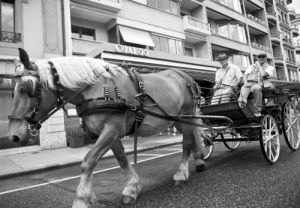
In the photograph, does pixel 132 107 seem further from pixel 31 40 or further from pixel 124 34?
pixel 124 34

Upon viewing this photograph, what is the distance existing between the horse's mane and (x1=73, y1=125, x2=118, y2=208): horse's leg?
2.06 ft

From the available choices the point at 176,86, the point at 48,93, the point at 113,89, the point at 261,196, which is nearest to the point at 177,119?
the point at 176,86

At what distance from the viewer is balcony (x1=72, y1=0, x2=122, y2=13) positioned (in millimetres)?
14594

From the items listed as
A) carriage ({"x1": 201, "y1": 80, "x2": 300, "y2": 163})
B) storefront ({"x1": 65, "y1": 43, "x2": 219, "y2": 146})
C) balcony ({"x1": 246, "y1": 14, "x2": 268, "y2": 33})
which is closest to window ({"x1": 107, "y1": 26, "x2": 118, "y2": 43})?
storefront ({"x1": 65, "y1": 43, "x2": 219, "y2": 146})

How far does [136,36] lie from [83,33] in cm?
331

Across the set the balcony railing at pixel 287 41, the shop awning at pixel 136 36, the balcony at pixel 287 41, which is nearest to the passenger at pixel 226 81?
the shop awning at pixel 136 36

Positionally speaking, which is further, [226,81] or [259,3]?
[259,3]

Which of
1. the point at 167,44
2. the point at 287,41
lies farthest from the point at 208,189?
the point at 287,41

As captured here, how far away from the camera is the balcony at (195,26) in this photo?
20.1 meters

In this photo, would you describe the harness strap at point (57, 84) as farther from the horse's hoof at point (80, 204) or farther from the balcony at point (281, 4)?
the balcony at point (281, 4)

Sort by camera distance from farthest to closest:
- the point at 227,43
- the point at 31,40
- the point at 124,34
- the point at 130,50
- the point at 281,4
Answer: the point at 281,4 → the point at 227,43 → the point at 124,34 → the point at 130,50 → the point at 31,40

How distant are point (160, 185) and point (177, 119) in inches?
42.2

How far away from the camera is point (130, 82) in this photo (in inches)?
133

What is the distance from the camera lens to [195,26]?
2081 cm
